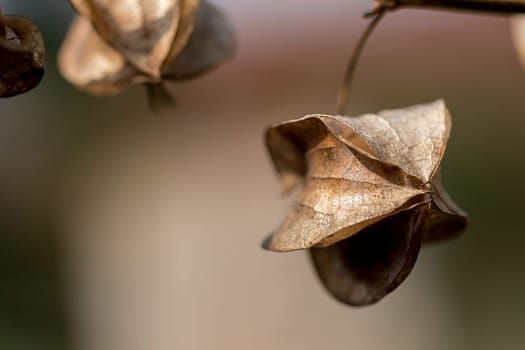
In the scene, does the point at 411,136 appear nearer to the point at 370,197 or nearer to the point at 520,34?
the point at 370,197

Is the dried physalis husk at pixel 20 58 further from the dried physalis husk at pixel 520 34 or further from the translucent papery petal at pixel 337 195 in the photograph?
the dried physalis husk at pixel 520 34

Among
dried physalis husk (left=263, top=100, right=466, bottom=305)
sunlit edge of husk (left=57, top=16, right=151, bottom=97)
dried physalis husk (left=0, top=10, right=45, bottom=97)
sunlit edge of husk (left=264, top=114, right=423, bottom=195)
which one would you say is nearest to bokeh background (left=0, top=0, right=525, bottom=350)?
sunlit edge of husk (left=57, top=16, right=151, bottom=97)

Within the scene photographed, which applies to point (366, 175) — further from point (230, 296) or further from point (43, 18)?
point (43, 18)

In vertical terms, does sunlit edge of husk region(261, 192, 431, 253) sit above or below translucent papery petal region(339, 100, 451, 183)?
below

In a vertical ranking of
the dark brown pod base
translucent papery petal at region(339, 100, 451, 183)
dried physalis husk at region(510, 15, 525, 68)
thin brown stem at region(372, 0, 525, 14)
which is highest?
thin brown stem at region(372, 0, 525, 14)

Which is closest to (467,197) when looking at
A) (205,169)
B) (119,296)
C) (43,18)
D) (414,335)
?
(414,335)

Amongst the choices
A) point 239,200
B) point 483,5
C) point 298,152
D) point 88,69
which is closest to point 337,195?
point 298,152

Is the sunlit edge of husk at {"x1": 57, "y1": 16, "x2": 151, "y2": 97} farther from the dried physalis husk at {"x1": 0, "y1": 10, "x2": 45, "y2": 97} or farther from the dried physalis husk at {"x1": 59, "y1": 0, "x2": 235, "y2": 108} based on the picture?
the dried physalis husk at {"x1": 0, "y1": 10, "x2": 45, "y2": 97}
